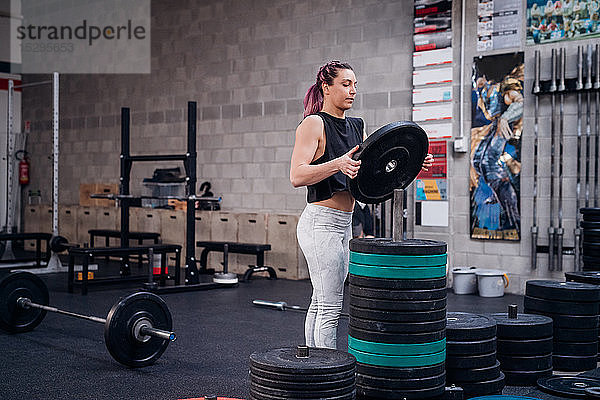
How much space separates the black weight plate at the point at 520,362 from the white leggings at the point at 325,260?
1059 mm

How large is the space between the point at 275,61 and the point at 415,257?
18.6 ft

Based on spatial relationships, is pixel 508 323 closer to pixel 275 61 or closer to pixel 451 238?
pixel 451 238

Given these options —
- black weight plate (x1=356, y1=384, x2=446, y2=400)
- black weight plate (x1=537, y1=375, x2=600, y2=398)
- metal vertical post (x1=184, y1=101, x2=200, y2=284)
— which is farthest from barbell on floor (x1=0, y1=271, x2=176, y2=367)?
metal vertical post (x1=184, y1=101, x2=200, y2=284)

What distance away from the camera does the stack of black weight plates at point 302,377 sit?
2.08 m

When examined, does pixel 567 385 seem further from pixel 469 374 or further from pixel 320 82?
pixel 320 82

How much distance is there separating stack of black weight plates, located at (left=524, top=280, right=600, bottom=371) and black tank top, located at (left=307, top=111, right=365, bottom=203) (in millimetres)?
1588

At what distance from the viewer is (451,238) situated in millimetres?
6457

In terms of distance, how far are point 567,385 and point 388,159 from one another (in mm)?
1421

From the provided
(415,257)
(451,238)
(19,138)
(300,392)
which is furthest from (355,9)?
(19,138)

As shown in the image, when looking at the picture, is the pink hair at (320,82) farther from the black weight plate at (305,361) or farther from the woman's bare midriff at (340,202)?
the black weight plate at (305,361)

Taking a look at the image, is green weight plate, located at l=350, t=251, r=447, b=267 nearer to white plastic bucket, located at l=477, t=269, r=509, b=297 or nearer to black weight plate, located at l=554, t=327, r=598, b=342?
black weight plate, located at l=554, t=327, r=598, b=342

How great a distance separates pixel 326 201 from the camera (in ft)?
8.52

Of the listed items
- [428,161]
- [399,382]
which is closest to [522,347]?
[399,382]

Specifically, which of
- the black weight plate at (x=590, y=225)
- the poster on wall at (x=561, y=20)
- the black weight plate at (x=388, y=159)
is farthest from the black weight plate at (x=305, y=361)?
the poster on wall at (x=561, y=20)
